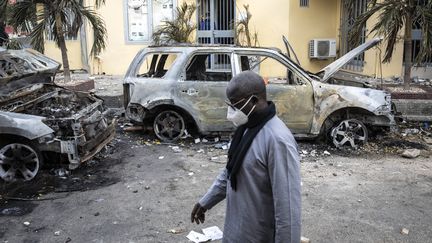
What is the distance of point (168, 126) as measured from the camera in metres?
8.25

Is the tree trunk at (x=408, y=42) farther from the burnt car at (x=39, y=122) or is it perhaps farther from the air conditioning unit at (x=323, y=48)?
the burnt car at (x=39, y=122)

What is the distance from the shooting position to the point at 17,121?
620cm

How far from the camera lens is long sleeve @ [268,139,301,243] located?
2.44 meters

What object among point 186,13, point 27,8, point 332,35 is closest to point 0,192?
point 27,8

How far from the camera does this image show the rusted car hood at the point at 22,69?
6867 mm

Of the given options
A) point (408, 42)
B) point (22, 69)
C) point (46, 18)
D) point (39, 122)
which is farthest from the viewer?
point (46, 18)

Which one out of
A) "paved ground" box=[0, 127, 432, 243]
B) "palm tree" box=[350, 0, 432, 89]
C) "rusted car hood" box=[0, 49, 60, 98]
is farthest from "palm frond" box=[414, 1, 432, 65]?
"rusted car hood" box=[0, 49, 60, 98]

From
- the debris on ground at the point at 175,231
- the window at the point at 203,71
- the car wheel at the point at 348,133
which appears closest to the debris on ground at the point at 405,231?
the debris on ground at the point at 175,231

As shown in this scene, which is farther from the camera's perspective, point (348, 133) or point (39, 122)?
point (348, 133)

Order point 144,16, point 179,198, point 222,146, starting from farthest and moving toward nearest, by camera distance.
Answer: point 144,16 → point 222,146 → point 179,198

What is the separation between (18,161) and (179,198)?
2312mm

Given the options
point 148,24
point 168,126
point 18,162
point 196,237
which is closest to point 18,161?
point 18,162

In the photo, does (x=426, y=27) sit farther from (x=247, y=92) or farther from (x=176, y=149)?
(x=247, y=92)

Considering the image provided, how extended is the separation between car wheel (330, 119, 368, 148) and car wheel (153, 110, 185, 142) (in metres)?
2.54
